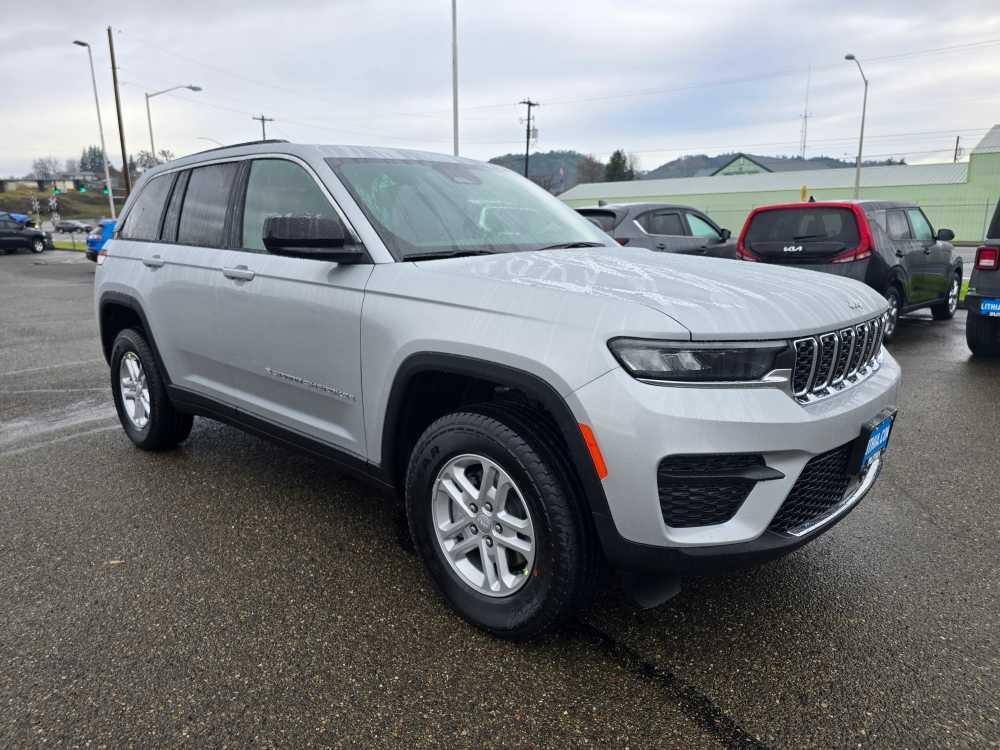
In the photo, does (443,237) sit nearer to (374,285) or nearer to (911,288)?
(374,285)

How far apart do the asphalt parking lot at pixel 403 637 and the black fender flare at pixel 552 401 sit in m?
0.59

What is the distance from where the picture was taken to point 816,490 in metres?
2.40

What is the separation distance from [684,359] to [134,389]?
12.7ft

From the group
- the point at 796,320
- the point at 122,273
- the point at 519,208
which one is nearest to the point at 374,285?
the point at 519,208

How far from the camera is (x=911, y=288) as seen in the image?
8.95 meters

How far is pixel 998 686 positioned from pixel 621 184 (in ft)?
214

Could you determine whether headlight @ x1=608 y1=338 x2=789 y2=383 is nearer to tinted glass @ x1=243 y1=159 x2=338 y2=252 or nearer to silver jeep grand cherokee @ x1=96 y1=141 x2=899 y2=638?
silver jeep grand cherokee @ x1=96 y1=141 x2=899 y2=638

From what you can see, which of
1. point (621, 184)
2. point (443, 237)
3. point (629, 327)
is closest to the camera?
point (629, 327)

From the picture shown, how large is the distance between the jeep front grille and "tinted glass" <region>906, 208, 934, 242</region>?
7679 mm

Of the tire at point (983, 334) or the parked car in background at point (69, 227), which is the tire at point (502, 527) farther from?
the parked car in background at point (69, 227)

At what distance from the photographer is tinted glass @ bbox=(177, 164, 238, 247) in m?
3.81

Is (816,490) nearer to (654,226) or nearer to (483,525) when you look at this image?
(483,525)

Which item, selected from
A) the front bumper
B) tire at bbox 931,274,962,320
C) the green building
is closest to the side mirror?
the front bumper

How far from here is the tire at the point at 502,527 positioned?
7.70ft
